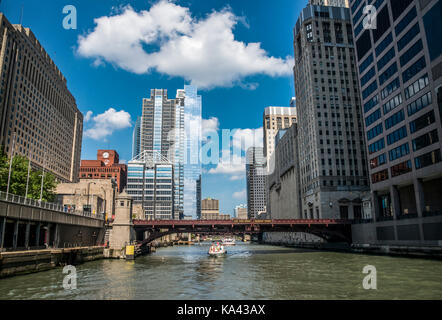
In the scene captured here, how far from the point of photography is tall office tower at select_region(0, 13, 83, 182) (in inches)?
4845

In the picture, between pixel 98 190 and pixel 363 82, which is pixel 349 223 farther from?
pixel 98 190

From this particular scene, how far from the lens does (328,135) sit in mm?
128000

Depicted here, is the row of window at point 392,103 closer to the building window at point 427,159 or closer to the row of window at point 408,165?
the row of window at point 408,165

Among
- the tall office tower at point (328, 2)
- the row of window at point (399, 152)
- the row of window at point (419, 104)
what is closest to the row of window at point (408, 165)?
the row of window at point (399, 152)

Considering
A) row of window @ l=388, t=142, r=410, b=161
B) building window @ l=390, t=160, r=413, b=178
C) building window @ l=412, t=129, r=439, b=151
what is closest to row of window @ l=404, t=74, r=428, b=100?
building window @ l=412, t=129, r=439, b=151

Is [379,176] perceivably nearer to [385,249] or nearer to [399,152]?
[399,152]

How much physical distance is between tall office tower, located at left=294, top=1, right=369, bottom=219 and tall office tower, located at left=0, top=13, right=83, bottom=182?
313 ft

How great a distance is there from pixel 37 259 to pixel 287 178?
138 metres

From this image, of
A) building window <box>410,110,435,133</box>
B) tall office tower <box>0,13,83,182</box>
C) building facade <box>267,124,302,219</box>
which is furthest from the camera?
building facade <box>267,124,302,219</box>

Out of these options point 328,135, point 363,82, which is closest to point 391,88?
point 363,82

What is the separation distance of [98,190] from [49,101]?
79704 mm

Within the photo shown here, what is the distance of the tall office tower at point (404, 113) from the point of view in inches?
2491

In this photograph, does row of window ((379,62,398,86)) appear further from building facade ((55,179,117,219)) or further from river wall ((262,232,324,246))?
building facade ((55,179,117,219))

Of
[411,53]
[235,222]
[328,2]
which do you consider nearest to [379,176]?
[411,53]
